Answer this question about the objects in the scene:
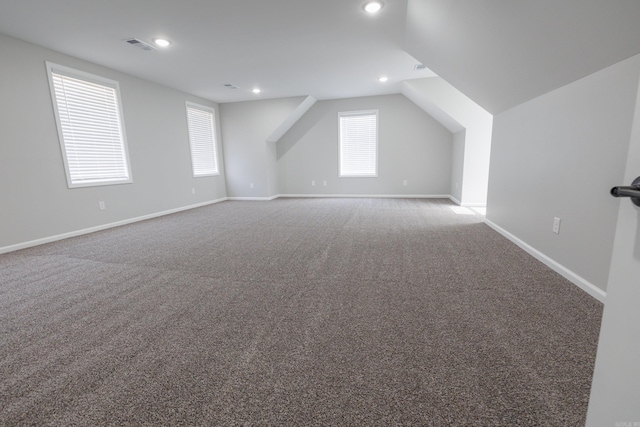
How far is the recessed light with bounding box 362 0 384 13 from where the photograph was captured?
2641 millimetres

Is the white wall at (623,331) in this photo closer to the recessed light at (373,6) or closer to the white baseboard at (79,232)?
the recessed light at (373,6)

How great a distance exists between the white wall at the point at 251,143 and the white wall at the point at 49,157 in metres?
1.74

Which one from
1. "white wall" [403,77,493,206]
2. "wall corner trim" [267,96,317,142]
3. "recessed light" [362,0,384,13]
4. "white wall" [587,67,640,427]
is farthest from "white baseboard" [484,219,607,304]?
"wall corner trim" [267,96,317,142]

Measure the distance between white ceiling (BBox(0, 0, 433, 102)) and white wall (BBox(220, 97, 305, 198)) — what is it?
1.48 meters

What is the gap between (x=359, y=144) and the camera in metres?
6.91

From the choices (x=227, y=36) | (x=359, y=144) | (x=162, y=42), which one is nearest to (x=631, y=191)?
(x=227, y=36)

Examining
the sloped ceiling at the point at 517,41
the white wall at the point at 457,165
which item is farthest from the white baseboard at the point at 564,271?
the white wall at the point at 457,165

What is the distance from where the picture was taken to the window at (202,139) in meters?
6.06

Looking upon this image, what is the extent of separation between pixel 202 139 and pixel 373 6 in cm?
488

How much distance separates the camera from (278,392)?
1136mm

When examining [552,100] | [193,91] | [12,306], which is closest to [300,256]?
[12,306]

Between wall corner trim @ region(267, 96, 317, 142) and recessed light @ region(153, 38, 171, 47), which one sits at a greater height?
recessed light @ region(153, 38, 171, 47)

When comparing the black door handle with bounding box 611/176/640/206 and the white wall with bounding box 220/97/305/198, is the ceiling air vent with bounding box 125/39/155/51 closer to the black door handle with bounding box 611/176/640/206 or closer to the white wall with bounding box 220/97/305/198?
the white wall with bounding box 220/97/305/198

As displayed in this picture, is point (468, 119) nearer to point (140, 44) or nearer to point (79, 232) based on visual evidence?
point (140, 44)
